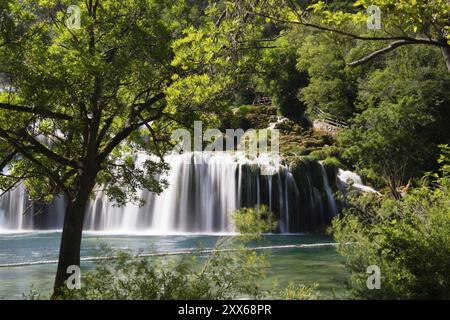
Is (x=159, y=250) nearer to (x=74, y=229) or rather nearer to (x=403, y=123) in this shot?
(x=74, y=229)

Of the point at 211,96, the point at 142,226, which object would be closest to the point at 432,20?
the point at 211,96

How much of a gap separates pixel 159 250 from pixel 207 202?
30.2 feet

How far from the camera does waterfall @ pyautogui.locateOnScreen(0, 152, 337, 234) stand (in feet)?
94.1

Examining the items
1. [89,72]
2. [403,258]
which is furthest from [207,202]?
[403,258]

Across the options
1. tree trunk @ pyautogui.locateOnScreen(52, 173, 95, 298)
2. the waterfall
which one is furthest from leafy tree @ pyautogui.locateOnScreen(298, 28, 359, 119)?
tree trunk @ pyautogui.locateOnScreen(52, 173, 95, 298)

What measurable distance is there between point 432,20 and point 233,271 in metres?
4.44

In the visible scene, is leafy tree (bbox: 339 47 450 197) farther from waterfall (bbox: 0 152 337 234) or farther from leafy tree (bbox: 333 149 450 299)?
leafy tree (bbox: 333 149 450 299)

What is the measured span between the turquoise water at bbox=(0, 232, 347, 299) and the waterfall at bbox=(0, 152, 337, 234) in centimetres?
252

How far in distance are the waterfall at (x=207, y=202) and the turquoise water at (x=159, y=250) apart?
2.52m

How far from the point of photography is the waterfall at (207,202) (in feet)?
94.1

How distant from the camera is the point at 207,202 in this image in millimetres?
28953

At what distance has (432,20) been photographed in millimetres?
7605

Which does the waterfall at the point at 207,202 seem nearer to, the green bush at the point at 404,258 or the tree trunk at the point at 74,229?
the tree trunk at the point at 74,229
